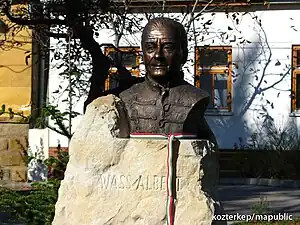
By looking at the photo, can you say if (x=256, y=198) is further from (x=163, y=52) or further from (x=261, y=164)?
(x=163, y=52)

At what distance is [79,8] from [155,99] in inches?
160

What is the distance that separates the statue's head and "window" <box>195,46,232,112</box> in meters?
11.0

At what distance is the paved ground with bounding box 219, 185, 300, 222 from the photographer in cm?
1166

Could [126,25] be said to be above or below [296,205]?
above

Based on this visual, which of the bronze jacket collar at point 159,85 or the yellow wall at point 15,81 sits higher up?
the yellow wall at point 15,81

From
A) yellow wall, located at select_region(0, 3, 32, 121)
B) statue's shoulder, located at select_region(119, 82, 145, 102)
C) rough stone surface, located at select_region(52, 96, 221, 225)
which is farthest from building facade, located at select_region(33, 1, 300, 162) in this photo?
rough stone surface, located at select_region(52, 96, 221, 225)

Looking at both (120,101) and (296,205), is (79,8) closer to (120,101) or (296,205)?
(120,101)

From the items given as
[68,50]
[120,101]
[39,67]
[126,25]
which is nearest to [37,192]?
[120,101]

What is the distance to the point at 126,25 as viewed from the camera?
37.3 ft

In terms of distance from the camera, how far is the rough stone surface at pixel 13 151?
16.2 m

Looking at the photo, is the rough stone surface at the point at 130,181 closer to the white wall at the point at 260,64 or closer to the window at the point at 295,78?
the white wall at the point at 260,64

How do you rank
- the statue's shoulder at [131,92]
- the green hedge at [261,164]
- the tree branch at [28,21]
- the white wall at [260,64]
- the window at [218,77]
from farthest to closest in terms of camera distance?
the window at [218,77] < the white wall at [260,64] < the green hedge at [261,164] < the tree branch at [28,21] < the statue's shoulder at [131,92]

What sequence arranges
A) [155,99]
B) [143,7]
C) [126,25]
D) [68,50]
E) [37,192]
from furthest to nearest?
[143,7] → [126,25] → [68,50] → [37,192] → [155,99]

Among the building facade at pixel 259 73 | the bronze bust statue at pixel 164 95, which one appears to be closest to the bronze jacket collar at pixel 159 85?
the bronze bust statue at pixel 164 95
